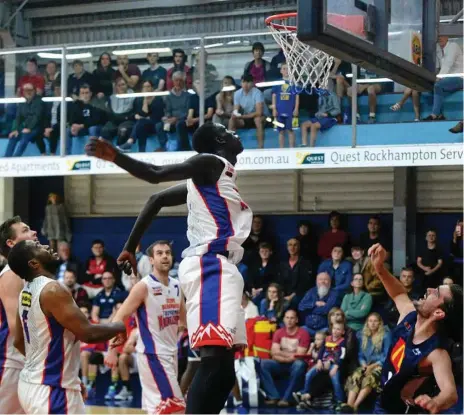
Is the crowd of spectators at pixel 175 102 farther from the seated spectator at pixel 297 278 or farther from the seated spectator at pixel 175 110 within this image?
the seated spectator at pixel 297 278

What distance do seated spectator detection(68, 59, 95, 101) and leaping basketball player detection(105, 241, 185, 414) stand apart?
19.4ft

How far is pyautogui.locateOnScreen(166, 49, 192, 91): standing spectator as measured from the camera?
13.6 meters

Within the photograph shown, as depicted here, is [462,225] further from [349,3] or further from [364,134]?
[349,3]

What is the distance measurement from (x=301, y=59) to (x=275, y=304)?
422 cm

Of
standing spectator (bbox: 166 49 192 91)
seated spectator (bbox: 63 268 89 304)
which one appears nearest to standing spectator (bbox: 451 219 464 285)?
standing spectator (bbox: 166 49 192 91)

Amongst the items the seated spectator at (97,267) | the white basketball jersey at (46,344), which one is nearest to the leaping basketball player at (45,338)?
the white basketball jersey at (46,344)

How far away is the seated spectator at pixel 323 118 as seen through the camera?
1265cm

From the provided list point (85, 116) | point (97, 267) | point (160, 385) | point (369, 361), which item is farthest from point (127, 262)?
point (97, 267)

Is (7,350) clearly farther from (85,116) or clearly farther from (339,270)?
(339,270)

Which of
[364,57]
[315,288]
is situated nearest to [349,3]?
[364,57]

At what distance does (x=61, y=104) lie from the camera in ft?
46.9

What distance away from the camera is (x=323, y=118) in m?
12.9

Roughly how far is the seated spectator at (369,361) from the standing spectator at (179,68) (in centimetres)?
390

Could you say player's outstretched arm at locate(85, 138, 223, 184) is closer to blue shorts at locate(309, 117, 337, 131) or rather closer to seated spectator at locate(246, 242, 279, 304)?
blue shorts at locate(309, 117, 337, 131)
